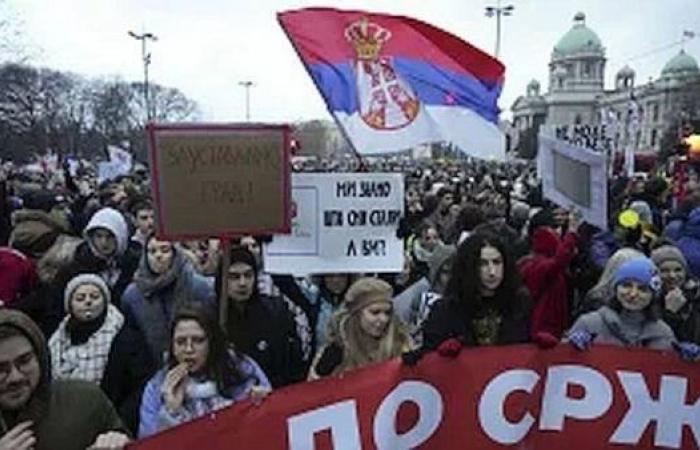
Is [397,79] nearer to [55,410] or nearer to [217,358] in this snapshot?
[217,358]

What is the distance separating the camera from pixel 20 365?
115 inches

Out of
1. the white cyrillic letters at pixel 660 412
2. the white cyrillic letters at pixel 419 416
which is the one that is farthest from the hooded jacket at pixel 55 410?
the white cyrillic letters at pixel 660 412

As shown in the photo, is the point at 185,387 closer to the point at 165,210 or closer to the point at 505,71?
the point at 165,210

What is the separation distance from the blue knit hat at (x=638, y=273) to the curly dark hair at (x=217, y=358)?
1.86 meters

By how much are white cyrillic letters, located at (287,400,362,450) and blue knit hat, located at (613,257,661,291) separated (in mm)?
1745

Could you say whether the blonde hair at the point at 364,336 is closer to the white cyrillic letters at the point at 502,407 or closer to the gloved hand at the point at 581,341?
the white cyrillic letters at the point at 502,407

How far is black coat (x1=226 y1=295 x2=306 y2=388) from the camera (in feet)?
15.7

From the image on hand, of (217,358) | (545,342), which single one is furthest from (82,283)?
(545,342)

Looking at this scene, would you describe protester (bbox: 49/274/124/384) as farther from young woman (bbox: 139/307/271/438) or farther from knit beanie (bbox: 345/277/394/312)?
knit beanie (bbox: 345/277/394/312)

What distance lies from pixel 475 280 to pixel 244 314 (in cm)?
118

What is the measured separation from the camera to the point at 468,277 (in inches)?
180

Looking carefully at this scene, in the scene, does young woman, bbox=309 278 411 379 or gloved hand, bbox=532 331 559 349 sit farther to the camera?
young woman, bbox=309 278 411 379

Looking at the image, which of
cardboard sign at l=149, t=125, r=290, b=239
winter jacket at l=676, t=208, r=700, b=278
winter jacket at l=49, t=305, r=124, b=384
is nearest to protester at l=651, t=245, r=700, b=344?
winter jacket at l=676, t=208, r=700, b=278

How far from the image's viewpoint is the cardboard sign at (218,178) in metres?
4.00
